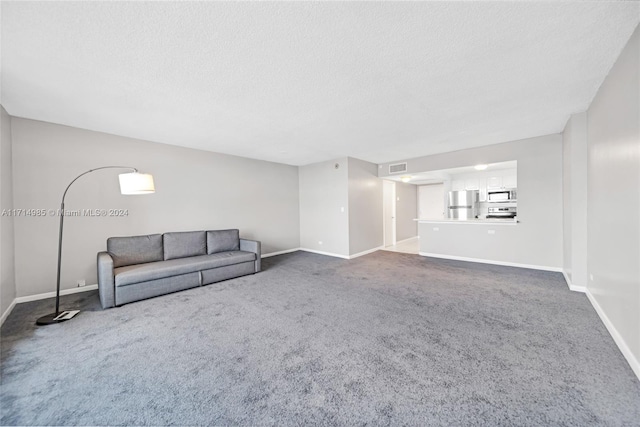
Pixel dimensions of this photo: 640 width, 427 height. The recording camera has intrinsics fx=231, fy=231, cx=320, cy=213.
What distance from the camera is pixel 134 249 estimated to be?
3.75 m

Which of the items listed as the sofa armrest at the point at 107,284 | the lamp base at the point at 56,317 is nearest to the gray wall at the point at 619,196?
the sofa armrest at the point at 107,284

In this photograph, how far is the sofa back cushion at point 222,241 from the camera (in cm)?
459

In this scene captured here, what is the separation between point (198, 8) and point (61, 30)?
107 centimetres

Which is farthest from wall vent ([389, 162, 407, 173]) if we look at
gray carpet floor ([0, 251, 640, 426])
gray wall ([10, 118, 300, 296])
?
gray wall ([10, 118, 300, 296])

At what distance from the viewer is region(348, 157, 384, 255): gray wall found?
5.84 m

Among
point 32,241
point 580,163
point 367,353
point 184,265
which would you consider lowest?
point 367,353

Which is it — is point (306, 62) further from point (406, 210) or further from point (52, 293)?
point (406, 210)

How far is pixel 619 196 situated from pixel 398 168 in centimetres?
438

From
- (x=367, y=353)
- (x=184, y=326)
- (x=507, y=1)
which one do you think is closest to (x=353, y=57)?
(x=507, y=1)

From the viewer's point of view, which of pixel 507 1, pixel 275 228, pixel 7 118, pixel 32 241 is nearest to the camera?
pixel 507 1

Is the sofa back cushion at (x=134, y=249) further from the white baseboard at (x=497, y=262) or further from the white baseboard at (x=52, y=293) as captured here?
the white baseboard at (x=497, y=262)

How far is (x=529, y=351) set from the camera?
202 centimetres

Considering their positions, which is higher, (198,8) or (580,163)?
(198,8)

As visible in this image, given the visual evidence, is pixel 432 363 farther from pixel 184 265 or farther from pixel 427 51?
pixel 184 265
